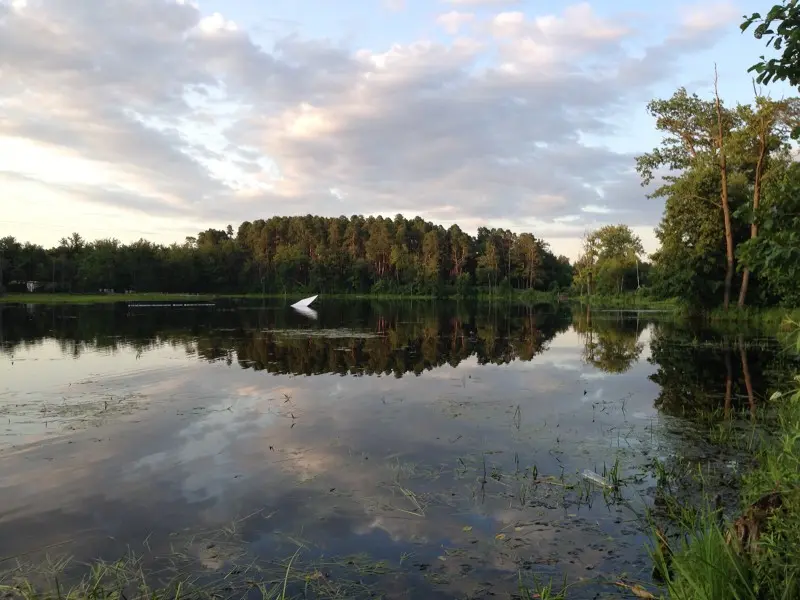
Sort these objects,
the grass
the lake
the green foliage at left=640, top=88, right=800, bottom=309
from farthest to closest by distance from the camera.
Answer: the grass < the green foliage at left=640, top=88, right=800, bottom=309 < the lake

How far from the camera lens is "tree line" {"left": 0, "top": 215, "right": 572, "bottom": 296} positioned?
102 metres

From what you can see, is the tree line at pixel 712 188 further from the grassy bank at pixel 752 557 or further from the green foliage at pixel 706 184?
the grassy bank at pixel 752 557

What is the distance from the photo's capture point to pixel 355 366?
65.7ft

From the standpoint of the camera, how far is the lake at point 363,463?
241 inches

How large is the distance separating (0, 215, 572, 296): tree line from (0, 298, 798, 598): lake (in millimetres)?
92682

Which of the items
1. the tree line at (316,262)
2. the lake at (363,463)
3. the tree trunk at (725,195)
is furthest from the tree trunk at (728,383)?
the tree line at (316,262)

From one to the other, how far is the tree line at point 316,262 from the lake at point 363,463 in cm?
9268

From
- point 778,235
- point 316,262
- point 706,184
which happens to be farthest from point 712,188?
point 316,262

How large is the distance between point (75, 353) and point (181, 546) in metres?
19.4

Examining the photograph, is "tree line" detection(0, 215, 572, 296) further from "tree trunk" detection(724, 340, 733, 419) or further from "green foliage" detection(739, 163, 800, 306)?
"green foliage" detection(739, 163, 800, 306)

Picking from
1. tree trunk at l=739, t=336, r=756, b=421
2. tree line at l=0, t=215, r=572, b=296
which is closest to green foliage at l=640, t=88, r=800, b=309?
tree trunk at l=739, t=336, r=756, b=421

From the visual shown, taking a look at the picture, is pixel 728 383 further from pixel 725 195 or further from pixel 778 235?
pixel 725 195

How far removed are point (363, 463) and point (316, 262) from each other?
11827cm

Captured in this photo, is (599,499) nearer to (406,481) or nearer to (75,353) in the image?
(406,481)
